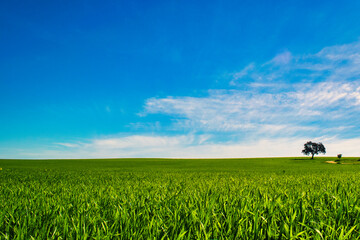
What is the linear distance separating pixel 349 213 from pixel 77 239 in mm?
2484

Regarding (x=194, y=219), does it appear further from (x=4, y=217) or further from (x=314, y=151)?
(x=314, y=151)

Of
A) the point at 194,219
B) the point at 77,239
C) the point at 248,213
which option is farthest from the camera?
the point at 248,213

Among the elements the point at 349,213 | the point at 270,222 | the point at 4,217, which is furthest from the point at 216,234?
the point at 4,217

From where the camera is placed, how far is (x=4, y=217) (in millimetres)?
2080

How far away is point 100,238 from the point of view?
1.39m

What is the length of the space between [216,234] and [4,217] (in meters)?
2.15

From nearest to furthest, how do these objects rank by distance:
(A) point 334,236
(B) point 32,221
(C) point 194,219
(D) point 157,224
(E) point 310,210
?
(A) point 334,236 < (D) point 157,224 < (C) point 194,219 < (B) point 32,221 < (E) point 310,210

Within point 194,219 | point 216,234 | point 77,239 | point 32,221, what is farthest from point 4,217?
point 216,234

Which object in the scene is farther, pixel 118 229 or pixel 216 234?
pixel 118 229

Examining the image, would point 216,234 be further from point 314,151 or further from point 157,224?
point 314,151

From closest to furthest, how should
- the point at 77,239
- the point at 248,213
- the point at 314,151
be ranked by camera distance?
the point at 77,239 < the point at 248,213 < the point at 314,151

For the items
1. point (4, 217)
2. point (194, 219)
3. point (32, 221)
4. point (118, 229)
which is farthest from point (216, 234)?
point (4, 217)

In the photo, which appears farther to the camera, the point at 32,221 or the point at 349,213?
the point at 349,213

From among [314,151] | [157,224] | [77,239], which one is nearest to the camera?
[77,239]
